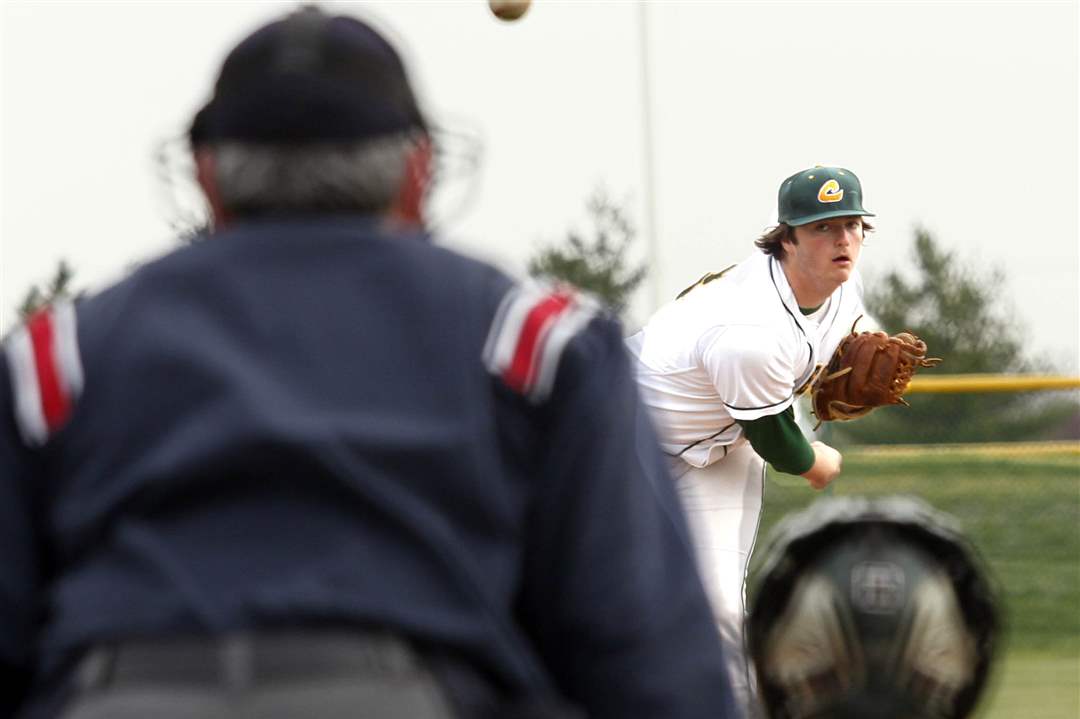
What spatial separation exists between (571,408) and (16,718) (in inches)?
22.4

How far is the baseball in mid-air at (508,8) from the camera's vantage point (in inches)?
367

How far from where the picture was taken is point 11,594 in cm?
177

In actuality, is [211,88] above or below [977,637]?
above

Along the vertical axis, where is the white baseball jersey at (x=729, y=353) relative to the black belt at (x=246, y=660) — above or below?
below

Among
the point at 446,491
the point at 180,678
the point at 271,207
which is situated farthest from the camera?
the point at 271,207

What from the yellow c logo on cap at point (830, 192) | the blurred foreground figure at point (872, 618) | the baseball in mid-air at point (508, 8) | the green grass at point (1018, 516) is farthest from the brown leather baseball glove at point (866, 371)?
the green grass at point (1018, 516)

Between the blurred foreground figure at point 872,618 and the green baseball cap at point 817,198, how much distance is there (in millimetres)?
3716

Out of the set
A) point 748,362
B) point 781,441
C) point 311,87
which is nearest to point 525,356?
point 311,87

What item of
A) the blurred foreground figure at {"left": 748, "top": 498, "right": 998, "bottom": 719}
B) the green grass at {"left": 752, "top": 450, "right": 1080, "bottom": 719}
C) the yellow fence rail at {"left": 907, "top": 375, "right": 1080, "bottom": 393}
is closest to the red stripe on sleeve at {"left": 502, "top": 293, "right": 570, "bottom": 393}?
the blurred foreground figure at {"left": 748, "top": 498, "right": 998, "bottom": 719}

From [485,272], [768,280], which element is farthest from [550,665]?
[768,280]

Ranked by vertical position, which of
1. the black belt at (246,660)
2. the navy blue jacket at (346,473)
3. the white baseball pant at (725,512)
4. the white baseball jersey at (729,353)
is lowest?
the white baseball pant at (725,512)

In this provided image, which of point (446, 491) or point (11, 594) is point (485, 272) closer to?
point (446, 491)

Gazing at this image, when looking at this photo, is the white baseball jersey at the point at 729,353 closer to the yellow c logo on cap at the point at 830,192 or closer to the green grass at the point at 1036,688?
the yellow c logo on cap at the point at 830,192

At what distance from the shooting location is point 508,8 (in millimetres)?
9359
